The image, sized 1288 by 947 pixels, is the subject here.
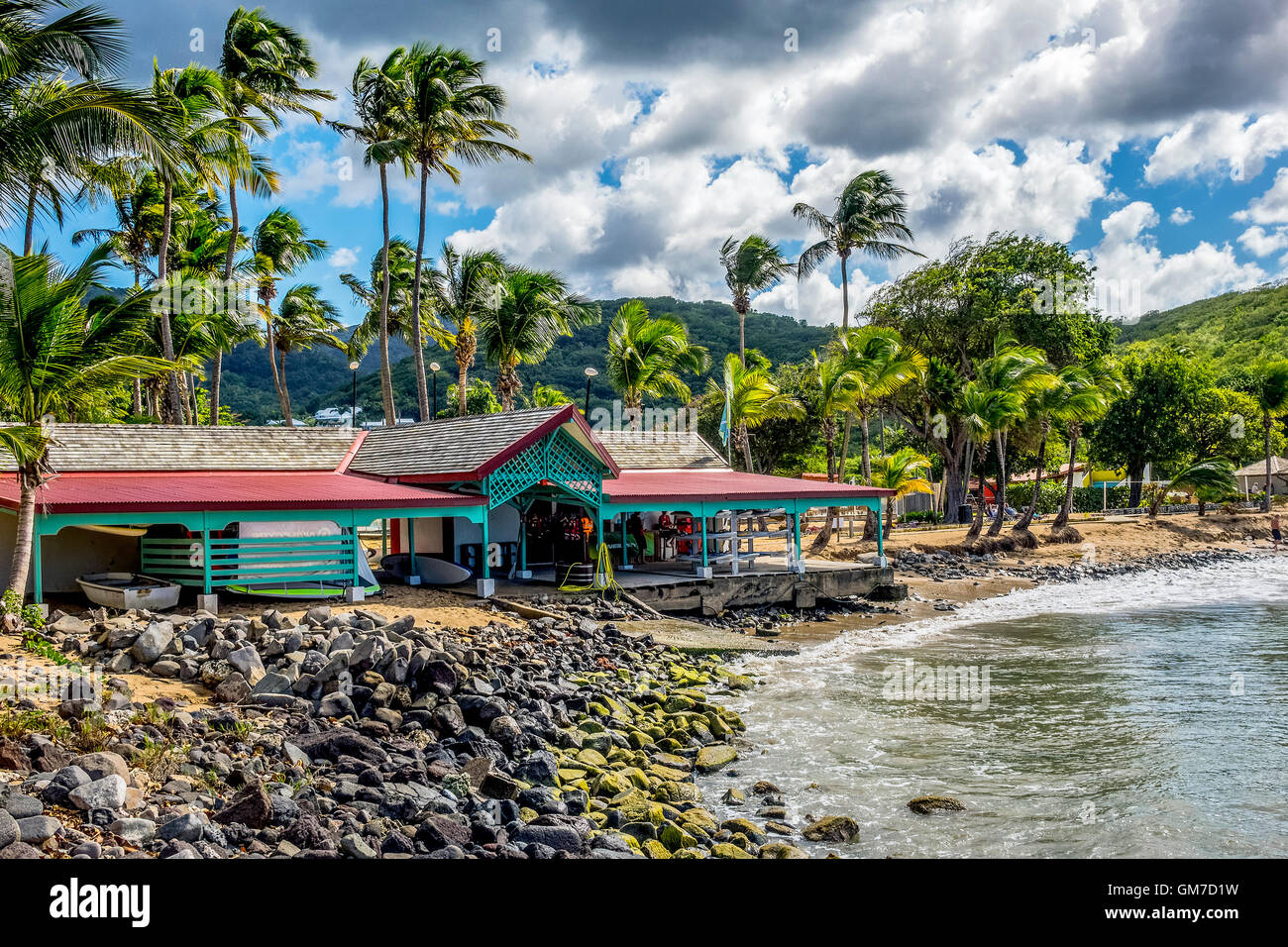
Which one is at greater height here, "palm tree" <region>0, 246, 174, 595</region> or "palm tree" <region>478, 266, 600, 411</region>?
"palm tree" <region>478, 266, 600, 411</region>

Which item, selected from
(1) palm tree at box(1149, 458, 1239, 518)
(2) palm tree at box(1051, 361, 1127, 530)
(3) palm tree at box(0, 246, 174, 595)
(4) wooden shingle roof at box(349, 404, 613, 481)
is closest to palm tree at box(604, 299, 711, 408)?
(4) wooden shingle roof at box(349, 404, 613, 481)

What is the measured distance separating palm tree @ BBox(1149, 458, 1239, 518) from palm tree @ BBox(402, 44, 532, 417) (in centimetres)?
3349

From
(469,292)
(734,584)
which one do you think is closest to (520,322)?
(469,292)

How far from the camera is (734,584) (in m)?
21.6

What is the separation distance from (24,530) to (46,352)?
2.59 metres

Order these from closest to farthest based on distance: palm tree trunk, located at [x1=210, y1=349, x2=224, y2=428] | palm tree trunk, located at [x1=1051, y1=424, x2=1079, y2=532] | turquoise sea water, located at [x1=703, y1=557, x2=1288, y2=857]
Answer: turquoise sea water, located at [x1=703, y1=557, x2=1288, y2=857] → palm tree trunk, located at [x1=210, y1=349, x2=224, y2=428] → palm tree trunk, located at [x1=1051, y1=424, x2=1079, y2=532]

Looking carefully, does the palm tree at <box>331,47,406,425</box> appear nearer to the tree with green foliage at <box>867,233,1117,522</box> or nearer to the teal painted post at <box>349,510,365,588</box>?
the teal painted post at <box>349,510,365,588</box>

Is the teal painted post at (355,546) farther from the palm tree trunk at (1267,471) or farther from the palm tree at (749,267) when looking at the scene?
the palm tree trunk at (1267,471)

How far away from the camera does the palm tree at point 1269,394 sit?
4584 centimetres

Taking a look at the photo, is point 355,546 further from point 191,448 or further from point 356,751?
point 356,751

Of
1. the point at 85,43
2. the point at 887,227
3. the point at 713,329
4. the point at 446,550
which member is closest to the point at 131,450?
the point at 446,550

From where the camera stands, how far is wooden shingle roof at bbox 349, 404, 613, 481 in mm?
18438

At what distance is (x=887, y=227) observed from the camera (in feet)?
121

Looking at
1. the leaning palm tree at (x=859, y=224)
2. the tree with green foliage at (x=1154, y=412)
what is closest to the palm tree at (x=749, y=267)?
the leaning palm tree at (x=859, y=224)
